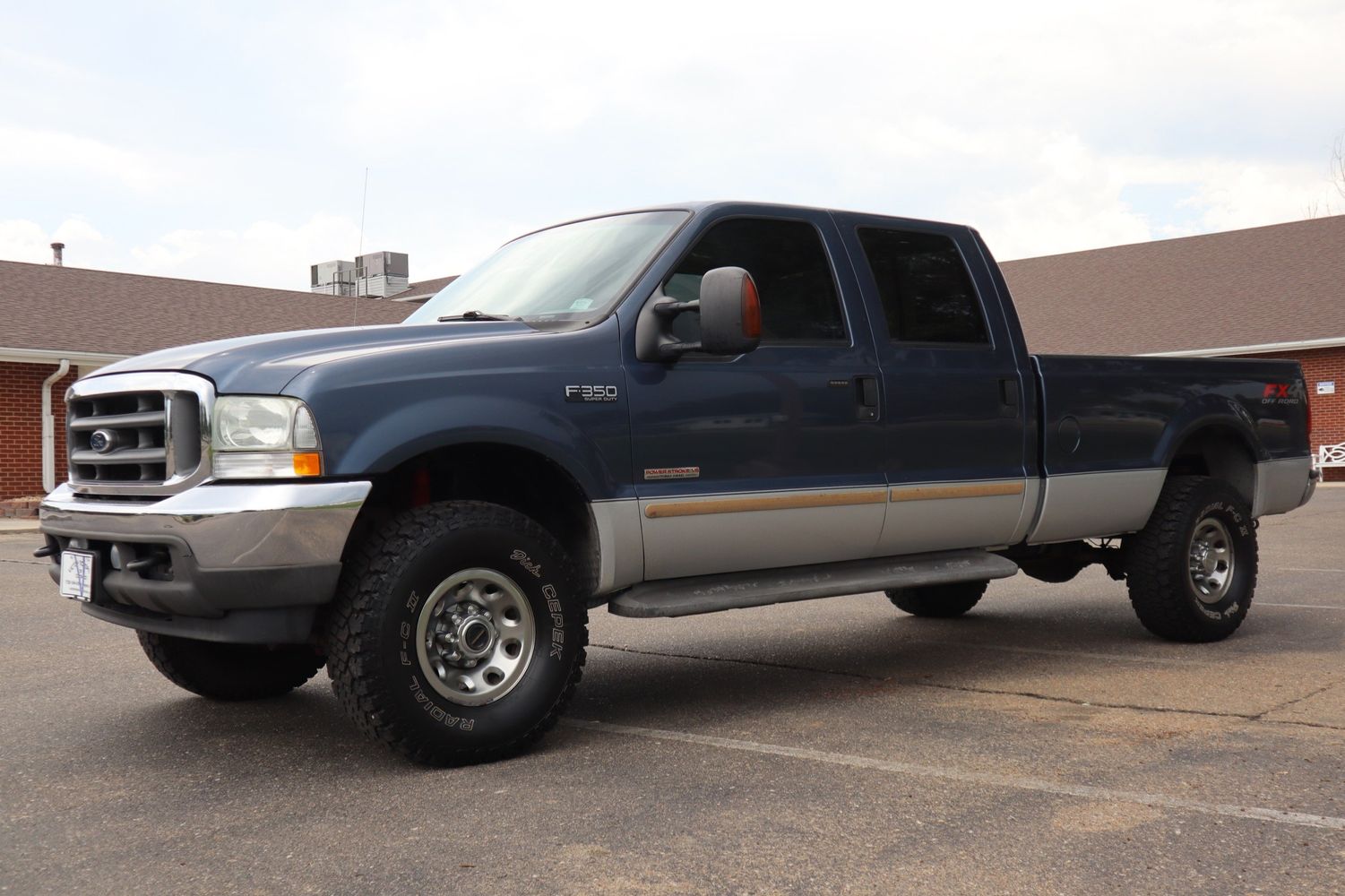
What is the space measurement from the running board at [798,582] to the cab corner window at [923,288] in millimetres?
1041

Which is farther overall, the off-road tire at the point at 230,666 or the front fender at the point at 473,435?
the off-road tire at the point at 230,666

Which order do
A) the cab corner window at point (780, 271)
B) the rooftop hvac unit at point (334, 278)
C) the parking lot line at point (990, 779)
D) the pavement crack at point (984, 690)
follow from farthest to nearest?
the rooftop hvac unit at point (334, 278)
the cab corner window at point (780, 271)
the pavement crack at point (984, 690)
the parking lot line at point (990, 779)

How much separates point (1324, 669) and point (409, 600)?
4375 millimetres

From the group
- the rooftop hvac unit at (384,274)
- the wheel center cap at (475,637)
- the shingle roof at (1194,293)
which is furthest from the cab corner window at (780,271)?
the rooftop hvac unit at (384,274)

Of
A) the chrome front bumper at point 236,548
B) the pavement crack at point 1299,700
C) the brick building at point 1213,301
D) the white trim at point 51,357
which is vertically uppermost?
the brick building at point 1213,301

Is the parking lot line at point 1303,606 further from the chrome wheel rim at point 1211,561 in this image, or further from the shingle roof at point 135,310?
the shingle roof at point 135,310

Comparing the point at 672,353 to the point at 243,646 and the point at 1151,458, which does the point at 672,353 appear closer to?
the point at 243,646

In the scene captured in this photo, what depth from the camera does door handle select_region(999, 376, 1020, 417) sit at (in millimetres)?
6457

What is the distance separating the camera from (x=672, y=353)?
5.25 meters

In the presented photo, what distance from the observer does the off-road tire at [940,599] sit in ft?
28.1

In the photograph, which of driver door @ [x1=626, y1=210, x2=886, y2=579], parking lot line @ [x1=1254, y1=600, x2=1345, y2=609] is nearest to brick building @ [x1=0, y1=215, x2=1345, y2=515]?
parking lot line @ [x1=1254, y1=600, x2=1345, y2=609]

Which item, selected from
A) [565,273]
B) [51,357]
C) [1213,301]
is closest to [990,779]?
[565,273]

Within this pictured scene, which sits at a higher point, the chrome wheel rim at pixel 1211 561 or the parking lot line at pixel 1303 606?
the chrome wheel rim at pixel 1211 561

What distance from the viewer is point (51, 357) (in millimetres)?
21109
